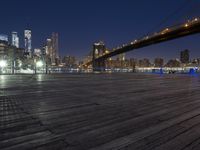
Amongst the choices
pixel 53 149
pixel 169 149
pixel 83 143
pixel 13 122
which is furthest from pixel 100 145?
pixel 13 122

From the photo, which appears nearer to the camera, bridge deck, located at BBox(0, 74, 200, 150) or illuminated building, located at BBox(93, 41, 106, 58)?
bridge deck, located at BBox(0, 74, 200, 150)

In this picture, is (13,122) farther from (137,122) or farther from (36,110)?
(137,122)

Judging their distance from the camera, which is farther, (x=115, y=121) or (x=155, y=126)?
(x=115, y=121)

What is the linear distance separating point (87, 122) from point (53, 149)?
1.12 meters

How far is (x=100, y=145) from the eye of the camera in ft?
8.48

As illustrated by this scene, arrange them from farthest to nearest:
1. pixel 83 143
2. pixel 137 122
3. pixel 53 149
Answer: pixel 137 122, pixel 83 143, pixel 53 149

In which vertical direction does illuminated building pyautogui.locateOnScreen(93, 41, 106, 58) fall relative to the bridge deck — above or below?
above

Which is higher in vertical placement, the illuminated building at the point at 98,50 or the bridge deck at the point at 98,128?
the illuminated building at the point at 98,50

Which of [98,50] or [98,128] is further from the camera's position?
[98,50]

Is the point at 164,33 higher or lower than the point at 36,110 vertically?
higher

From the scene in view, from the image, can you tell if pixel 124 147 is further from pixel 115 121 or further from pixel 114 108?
pixel 114 108

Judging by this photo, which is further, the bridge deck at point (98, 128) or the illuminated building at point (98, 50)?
the illuminated building at point (98, 50)

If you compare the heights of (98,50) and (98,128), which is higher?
(98,50)

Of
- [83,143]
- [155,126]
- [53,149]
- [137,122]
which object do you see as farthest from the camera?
[137,122]
